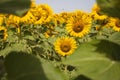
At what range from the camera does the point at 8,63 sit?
0.59 meters

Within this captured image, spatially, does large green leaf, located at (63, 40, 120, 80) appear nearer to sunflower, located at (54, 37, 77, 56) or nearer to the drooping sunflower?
sunflower, located at (54, 37, 77, 56)

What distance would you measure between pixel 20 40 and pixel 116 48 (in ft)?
9.71

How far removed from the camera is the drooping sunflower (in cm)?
398

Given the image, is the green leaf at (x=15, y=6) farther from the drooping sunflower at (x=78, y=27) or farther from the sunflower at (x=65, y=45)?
the drooping sunflower at (x=78, y=27)

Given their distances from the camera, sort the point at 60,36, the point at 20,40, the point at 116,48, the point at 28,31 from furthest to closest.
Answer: the point at 60,36, the point at 28,31, the point at 20,40, the point at 116,48

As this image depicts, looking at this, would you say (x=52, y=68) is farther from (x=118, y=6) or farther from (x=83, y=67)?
(x=118, y=6)

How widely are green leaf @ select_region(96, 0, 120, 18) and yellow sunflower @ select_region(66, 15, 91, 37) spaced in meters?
3.31

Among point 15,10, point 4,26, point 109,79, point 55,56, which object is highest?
point 15,10

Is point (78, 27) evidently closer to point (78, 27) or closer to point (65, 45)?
Answer: point (78, 27)

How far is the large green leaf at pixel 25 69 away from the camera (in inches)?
22.8

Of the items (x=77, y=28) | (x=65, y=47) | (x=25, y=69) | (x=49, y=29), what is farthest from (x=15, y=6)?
(x=49, y=29)

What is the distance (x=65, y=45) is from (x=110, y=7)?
329 centimetres

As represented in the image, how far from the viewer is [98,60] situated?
634 mm

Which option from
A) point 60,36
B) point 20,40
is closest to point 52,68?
point 20,40
